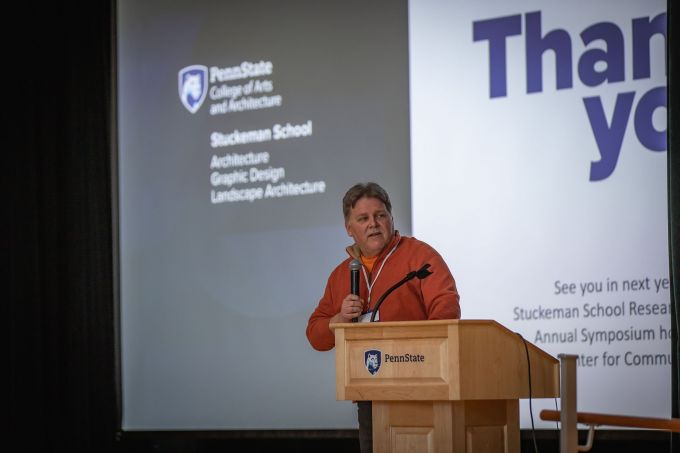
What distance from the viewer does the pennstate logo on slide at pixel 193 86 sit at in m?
5.86

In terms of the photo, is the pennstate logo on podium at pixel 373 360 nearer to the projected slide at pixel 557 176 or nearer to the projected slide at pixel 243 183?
the projected slide at pixel 557 176

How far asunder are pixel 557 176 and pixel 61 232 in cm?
307

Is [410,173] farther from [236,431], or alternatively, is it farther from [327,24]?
[236,431]

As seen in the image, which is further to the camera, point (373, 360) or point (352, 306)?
point (352, 306)

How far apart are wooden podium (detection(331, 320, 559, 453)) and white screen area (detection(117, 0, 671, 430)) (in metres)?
1.58

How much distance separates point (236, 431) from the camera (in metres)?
5.59

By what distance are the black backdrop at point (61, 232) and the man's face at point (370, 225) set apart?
265cm

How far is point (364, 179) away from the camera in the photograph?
5289mm

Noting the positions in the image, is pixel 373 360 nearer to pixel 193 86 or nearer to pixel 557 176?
pixel 557 176

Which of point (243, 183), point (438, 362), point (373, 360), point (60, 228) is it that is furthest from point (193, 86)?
point (438, 362)

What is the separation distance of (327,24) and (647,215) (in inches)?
81.2

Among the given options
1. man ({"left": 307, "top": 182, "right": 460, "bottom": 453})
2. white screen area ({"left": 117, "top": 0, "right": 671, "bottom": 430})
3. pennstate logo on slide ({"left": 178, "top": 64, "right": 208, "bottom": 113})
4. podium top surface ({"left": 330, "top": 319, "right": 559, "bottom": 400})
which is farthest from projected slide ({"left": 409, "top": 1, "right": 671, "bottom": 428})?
podium top surface ({"left": 330, "top": 319, "right": 559, "bottom": 400})

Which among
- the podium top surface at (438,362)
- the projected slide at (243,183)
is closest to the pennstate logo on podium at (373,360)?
the podium top surface at (438,362)

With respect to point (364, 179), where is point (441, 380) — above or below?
below
